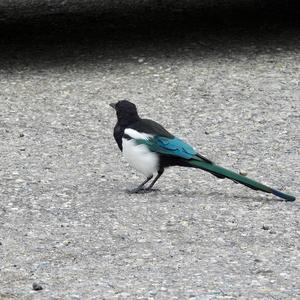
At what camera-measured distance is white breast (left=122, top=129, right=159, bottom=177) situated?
5.40m

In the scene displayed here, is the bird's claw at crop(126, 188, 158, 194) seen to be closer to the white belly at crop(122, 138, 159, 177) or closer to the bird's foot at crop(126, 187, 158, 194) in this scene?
the bird's foot at crop(126, 187, 158, 194)

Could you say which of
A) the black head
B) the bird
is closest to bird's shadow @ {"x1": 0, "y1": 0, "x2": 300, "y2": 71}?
the black head

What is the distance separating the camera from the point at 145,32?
382 inches

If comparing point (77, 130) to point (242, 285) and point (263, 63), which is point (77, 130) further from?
point (242, 285)

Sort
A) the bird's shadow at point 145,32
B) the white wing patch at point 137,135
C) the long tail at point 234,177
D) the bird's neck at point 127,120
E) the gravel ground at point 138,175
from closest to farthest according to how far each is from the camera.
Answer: the gravel ground at point 138,175
the long tail at point 234,177
the white wing patch at point 137,135
the bird's neck at point 127,120
the bird's shadow at point 145,32

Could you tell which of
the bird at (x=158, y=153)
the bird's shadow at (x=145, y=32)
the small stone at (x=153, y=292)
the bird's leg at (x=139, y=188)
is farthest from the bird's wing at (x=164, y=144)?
the bird's shadow at (x=145, y=32)

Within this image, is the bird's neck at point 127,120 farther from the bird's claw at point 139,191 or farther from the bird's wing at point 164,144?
the bird's claw at point 139,191

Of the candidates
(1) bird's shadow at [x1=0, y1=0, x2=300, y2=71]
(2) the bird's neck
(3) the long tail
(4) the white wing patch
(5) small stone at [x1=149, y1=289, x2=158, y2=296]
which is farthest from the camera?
(1) bird's shadow at [x1=0, y1=0, x2=300, y2=71]

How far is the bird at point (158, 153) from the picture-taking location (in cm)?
533

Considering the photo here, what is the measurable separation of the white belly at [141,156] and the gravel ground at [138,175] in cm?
19

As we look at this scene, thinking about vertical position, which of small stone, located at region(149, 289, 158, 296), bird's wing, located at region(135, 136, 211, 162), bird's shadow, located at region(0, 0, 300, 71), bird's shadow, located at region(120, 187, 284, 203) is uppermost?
bird's wing, located at region(135, 136, 211, 162)

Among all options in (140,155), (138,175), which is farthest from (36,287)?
(138,175)

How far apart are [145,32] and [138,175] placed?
12.6ft

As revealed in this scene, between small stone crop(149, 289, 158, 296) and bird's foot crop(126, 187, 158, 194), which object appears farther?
bird's foot crop(126, 187, 158, 194)
